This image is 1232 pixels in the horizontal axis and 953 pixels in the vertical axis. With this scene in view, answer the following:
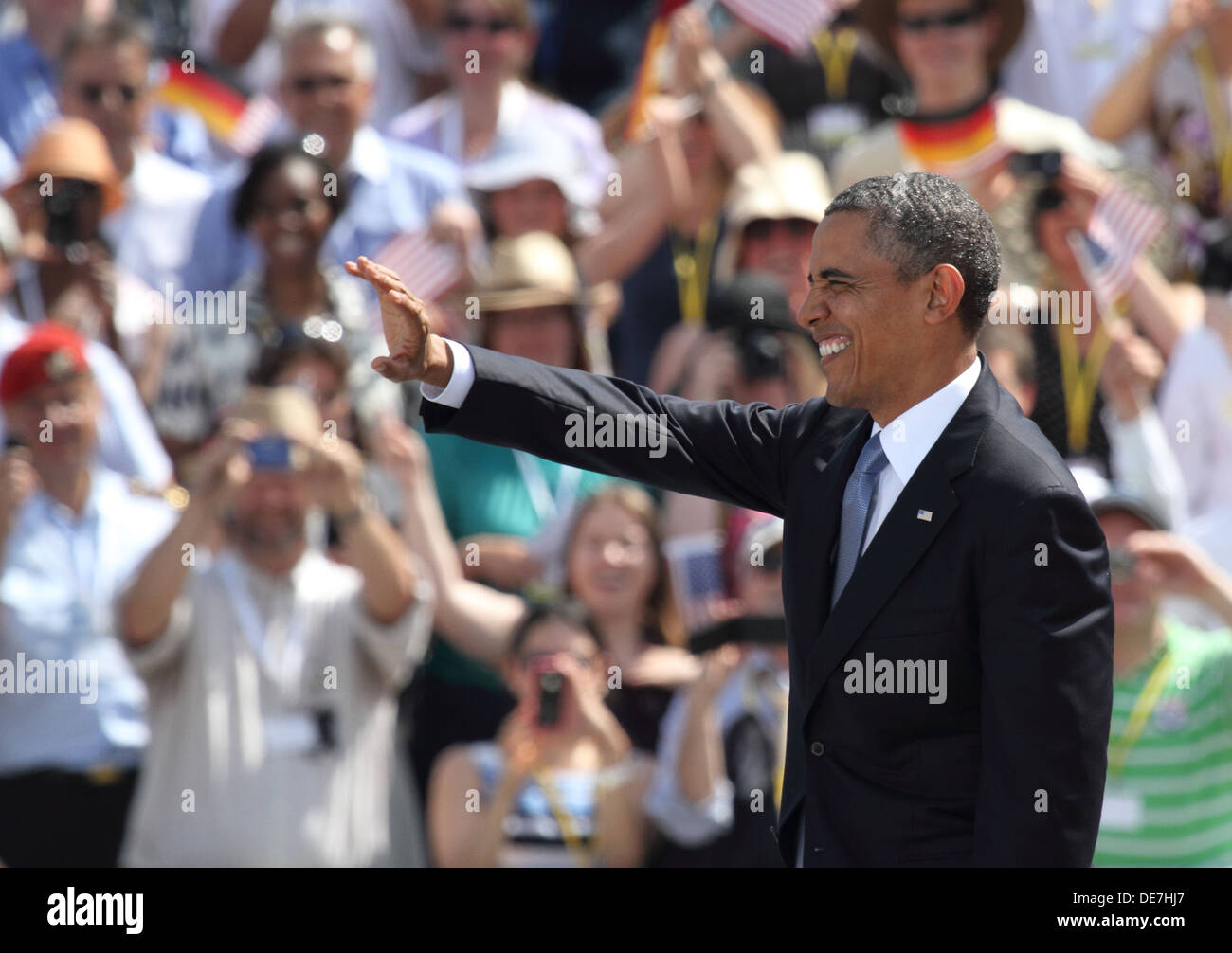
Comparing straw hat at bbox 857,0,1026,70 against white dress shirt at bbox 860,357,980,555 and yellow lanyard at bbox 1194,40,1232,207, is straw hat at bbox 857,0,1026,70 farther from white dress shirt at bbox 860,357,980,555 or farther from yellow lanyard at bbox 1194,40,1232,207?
white dress shirt at bbox 860,357,980,555

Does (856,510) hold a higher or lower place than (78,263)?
lower

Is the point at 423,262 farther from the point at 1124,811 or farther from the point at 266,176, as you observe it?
the point at 1124,811

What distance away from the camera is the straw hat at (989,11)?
238 inches

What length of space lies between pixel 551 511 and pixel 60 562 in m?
1.42

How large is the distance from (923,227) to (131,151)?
438cm

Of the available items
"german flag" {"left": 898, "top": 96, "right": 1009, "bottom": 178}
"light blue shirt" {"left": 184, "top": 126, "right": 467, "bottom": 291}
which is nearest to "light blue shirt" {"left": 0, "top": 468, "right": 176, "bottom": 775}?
"light blue shirt" {"left": 184, "top": 126, "right": 467, "bottom": 291}

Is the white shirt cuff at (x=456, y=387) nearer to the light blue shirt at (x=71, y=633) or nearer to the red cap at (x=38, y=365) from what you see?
the light blue shirt at (x=71, y=633)

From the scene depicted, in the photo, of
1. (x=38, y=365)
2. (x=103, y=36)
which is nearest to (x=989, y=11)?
(x=103, y=36)

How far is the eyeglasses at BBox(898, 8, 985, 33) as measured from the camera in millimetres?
6016

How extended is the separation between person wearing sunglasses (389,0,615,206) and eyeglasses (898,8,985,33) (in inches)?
44.9

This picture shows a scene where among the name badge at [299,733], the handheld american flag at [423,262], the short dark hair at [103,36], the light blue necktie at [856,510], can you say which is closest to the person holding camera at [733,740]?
the name badge at [299,733]

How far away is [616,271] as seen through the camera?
6.12 meters

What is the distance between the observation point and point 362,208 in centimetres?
609
